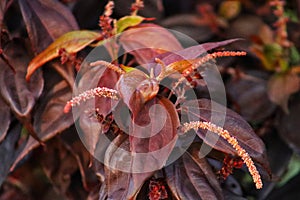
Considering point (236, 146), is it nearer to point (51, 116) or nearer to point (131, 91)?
point (131, 91)

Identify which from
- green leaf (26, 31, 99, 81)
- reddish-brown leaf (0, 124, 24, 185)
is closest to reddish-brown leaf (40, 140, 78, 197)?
reddish-brown leaf (0, 124, 24, 185)

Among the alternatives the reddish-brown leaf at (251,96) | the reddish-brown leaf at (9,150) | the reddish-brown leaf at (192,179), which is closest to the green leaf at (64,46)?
the reddish-brown leaf at (9,150)

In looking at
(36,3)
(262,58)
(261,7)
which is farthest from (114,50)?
(261,7)

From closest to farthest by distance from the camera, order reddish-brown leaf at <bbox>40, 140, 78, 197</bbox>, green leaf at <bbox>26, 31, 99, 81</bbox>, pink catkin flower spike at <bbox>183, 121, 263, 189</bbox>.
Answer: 1. pink catkin flower spike at <bbox>183, 121, 263, 189</bbox>
2. green leaf at <bbox>26, 31, 99, 81</bbox>
3. reddish-brown leaf at <bbox>40, 140, 78, 197</bbox>

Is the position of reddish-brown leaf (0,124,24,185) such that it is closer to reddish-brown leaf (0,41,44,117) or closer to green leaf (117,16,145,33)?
reddish-brown leaf (0,41,44,117)

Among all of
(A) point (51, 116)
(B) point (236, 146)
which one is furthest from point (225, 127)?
(A) point (51, 116)

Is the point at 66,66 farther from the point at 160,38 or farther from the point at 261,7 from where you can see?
the point at 261,7
